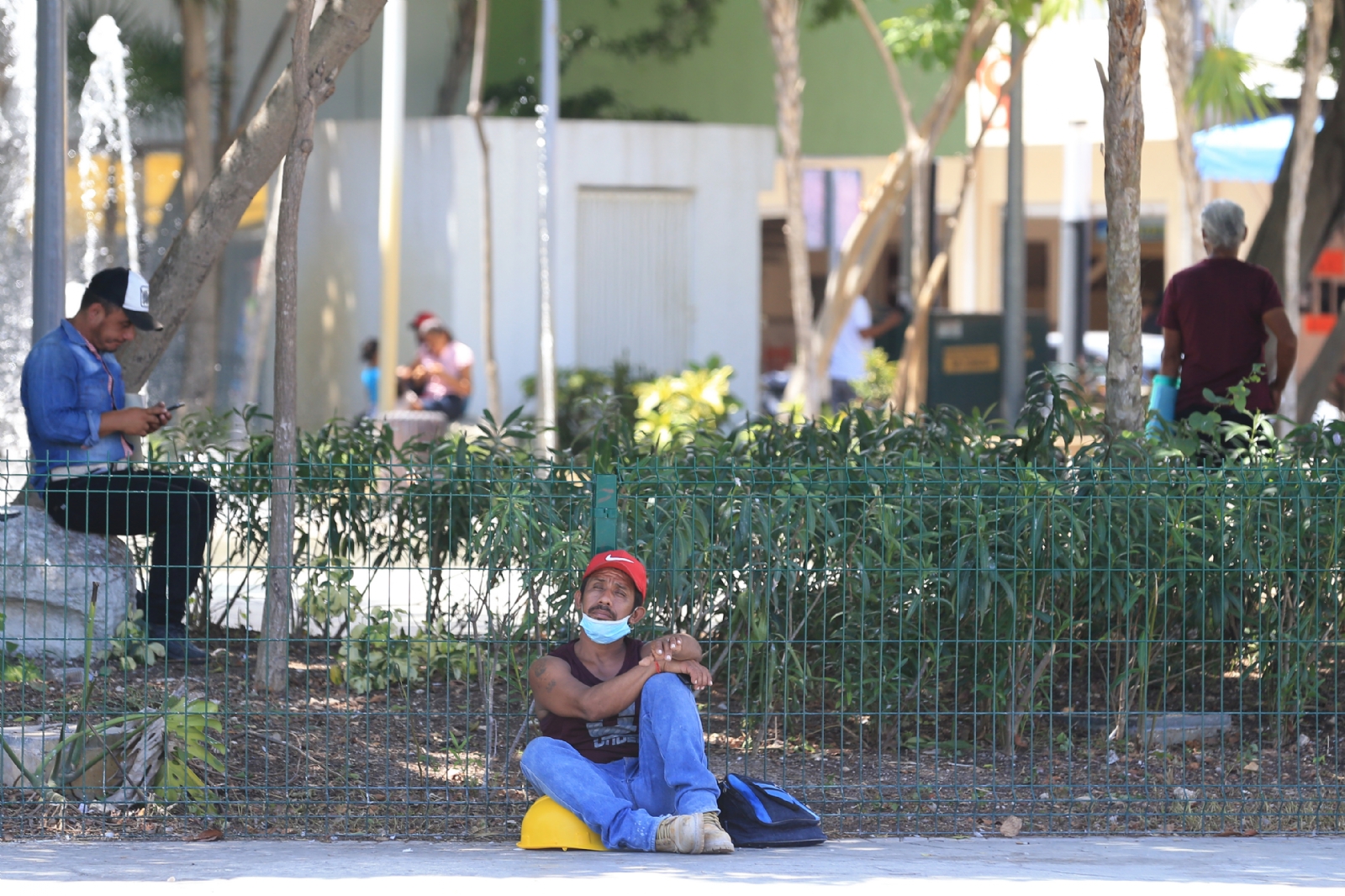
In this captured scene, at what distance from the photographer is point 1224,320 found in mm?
7547

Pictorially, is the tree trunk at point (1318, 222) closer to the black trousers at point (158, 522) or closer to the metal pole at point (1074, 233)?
the black trousers at point (158, 522)

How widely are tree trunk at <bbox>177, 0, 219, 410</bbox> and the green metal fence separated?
11.1 meters

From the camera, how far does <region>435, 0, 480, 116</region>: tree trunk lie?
2000 centimetres

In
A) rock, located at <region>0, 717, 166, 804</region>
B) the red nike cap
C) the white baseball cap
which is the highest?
the white baseball cap

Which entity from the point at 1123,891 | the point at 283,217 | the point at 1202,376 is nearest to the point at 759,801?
the point at 1123,891

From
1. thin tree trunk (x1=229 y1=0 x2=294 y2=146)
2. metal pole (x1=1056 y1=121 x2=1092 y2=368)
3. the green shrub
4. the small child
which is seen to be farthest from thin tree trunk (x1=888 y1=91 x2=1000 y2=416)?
the green shrub

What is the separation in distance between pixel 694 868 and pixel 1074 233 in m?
16.5

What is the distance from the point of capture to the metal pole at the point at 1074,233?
19844 mm

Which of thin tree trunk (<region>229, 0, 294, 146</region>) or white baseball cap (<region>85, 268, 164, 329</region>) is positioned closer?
white baseball cap (<region>85, 268, 164, 329</region>)

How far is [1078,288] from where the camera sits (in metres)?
20.1

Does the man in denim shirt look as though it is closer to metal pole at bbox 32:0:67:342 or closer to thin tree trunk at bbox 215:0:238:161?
metal pole at bbox 32:0:67:342

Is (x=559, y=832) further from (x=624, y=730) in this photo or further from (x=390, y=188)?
(x=390, y=188)

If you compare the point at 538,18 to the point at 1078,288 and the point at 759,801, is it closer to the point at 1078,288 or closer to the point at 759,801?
the point at 1078,288

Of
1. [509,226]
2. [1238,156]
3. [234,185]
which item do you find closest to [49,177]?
[234,185]
